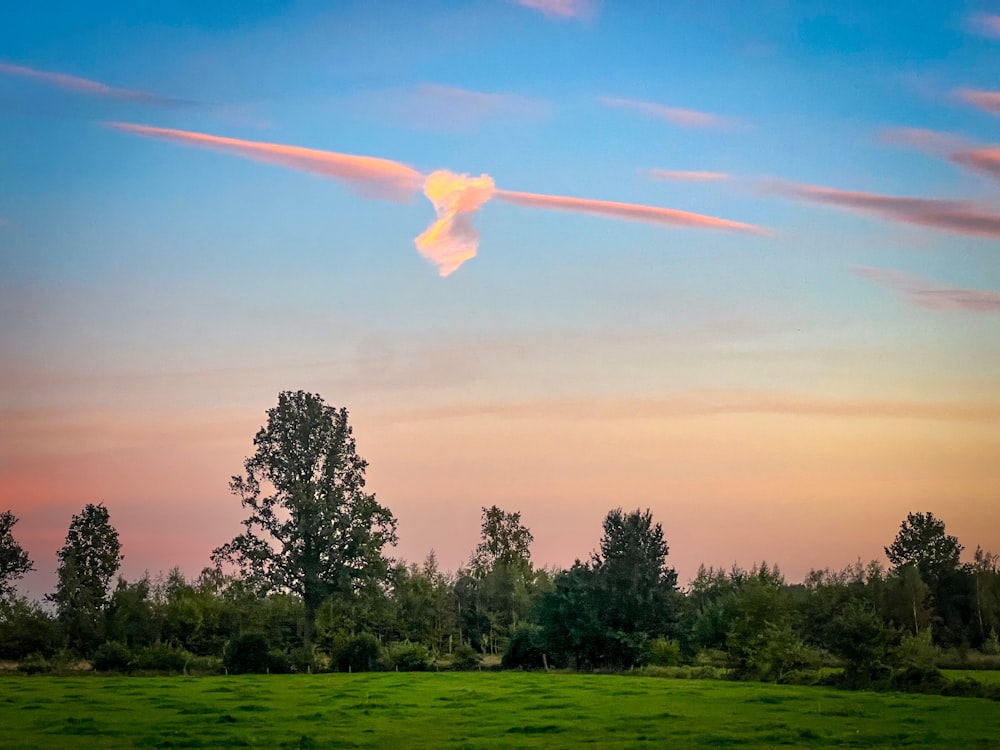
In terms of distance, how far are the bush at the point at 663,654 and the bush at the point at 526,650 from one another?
770 cm

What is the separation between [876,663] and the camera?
4516cm

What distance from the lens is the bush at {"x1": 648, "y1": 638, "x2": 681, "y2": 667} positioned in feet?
216

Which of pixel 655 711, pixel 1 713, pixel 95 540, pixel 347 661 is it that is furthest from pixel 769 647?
pixel 95 540

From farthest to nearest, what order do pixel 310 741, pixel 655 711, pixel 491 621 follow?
pixel 491 621, pixel 655 711, pixel 310 741

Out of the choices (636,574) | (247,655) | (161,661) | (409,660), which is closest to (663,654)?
(636,574)

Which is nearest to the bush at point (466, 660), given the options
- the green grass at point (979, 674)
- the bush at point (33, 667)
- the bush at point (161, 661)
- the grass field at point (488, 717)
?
the bush at point (161, 661)

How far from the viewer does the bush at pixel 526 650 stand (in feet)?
227

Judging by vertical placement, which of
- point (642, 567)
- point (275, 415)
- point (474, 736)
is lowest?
point (474, 736)

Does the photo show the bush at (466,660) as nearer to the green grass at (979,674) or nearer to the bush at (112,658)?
the bush at (112,658)

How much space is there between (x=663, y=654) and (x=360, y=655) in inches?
824

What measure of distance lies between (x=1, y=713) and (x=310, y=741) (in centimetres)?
1539

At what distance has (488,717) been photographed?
114 feet

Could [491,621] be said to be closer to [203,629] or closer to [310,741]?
[203,629]

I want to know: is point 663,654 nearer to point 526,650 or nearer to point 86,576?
point 526,650
